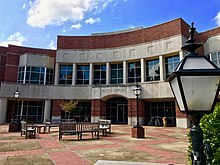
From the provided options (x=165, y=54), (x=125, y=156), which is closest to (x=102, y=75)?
(x=165, y=54)

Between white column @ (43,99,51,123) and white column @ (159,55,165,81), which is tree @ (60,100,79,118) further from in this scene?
white column @ (159,55,165,81)

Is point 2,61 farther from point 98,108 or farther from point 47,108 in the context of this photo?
point 98,108

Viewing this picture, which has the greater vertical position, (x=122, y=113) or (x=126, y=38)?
(x=126, y=38)

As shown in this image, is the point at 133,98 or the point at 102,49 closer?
the point at 133,98

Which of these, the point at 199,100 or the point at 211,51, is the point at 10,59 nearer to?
the point at 211,51

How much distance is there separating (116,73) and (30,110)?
14172mm

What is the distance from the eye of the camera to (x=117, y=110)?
88.1ft

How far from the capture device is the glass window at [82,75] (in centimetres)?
2769

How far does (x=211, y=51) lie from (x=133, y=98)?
34.2ft

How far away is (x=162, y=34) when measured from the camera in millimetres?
23484

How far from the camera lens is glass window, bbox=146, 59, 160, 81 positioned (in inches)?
944

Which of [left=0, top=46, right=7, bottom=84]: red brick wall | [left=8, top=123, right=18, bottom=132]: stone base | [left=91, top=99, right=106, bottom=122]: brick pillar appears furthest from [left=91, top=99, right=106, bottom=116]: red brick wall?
[left=0, top=46, right=7, bottom=84]: red brick wall

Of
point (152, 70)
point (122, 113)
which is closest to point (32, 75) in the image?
point (122, 113)

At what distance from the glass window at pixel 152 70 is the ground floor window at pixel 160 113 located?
3526 mm
